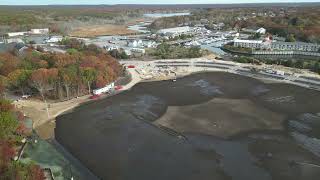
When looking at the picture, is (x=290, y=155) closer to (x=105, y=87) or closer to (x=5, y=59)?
(x=105, y=87)

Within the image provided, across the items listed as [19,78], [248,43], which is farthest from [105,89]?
[248,43]

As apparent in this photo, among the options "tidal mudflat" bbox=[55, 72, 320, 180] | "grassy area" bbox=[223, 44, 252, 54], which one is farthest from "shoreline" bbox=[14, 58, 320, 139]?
"grassy area" bbox=[223, 44, 252, 54]

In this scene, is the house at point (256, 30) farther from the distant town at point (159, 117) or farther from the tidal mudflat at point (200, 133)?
the tidal mudflat at point (200, 133)

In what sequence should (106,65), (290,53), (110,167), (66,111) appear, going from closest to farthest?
(110,167) → (66,111) → (106,65) → (290,53)

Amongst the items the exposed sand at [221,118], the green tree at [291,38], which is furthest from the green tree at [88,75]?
the green tree at [291,38]

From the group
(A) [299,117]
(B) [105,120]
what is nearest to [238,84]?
(A) [299,117]

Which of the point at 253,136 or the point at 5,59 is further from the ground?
the point at 5,59
